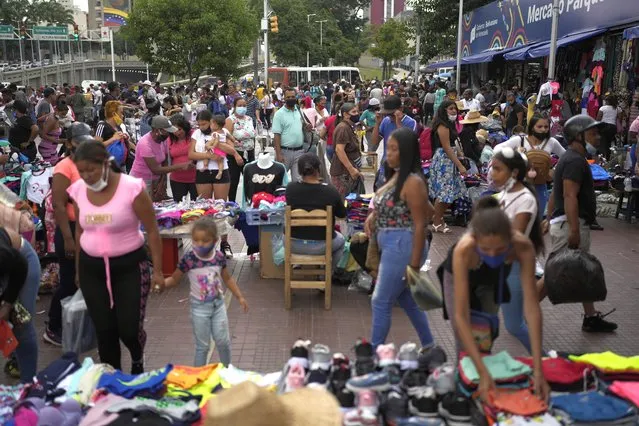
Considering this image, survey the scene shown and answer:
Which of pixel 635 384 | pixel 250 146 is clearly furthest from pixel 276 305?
pixel 250 146

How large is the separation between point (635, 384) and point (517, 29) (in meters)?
23.6

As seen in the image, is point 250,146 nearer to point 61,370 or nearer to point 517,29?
point 61,370

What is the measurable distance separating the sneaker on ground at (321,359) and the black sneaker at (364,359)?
16cm

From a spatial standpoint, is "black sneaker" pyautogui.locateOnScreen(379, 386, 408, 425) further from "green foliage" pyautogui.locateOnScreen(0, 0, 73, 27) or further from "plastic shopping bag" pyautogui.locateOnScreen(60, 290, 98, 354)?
"green foliage" pyautogui.locateOnScreen(0, 0, 73, 27)

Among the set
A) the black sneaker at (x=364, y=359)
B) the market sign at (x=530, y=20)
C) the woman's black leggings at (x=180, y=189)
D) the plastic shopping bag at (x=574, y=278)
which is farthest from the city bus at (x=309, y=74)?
the black sneaker at (x=364, y=359)

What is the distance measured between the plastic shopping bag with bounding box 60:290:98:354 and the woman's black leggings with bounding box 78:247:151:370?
1.25ft

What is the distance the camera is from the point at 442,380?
3594 millimetres

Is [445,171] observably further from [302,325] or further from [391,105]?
[302,325]

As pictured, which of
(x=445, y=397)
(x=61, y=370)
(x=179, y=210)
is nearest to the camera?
(x=445, y=397)

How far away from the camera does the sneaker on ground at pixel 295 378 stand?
3.69 m

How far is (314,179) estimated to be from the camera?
6625mm

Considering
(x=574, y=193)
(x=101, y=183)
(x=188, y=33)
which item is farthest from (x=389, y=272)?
(x=188, y=33)

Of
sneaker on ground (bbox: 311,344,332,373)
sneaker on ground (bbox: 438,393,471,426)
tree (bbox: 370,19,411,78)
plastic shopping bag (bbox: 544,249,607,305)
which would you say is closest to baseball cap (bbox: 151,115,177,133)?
plastic shopping bag (bbox: 544,249,607,305)

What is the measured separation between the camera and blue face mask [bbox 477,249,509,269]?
3607 millimetres
